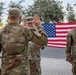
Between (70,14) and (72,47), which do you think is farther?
(70,14)

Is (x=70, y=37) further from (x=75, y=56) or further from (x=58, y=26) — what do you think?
(x=58, y=26)

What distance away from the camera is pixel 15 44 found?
440 cm

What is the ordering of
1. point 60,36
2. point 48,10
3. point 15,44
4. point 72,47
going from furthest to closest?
point 48,10 < point 60,36 < point 72,47 < point 15,44

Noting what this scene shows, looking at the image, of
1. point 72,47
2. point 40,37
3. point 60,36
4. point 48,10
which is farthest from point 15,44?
point 48,10

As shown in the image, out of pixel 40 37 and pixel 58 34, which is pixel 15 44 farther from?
pixel 58 34

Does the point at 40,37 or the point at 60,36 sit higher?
the point at 40,37

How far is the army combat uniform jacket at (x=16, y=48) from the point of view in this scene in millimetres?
4398

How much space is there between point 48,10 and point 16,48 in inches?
1223

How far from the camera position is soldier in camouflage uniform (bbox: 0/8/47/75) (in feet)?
14.4

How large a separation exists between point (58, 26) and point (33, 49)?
7.09 meters

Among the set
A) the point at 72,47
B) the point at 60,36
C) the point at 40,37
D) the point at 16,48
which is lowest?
the point at 60,36

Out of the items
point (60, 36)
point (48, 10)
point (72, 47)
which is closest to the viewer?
point (72, 47)

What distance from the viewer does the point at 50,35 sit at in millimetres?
13883

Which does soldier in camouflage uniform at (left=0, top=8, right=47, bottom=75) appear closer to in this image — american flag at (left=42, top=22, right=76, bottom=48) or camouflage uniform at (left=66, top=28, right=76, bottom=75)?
camouflage uniform at (left=66, top=28, right=76, bottom=75)
